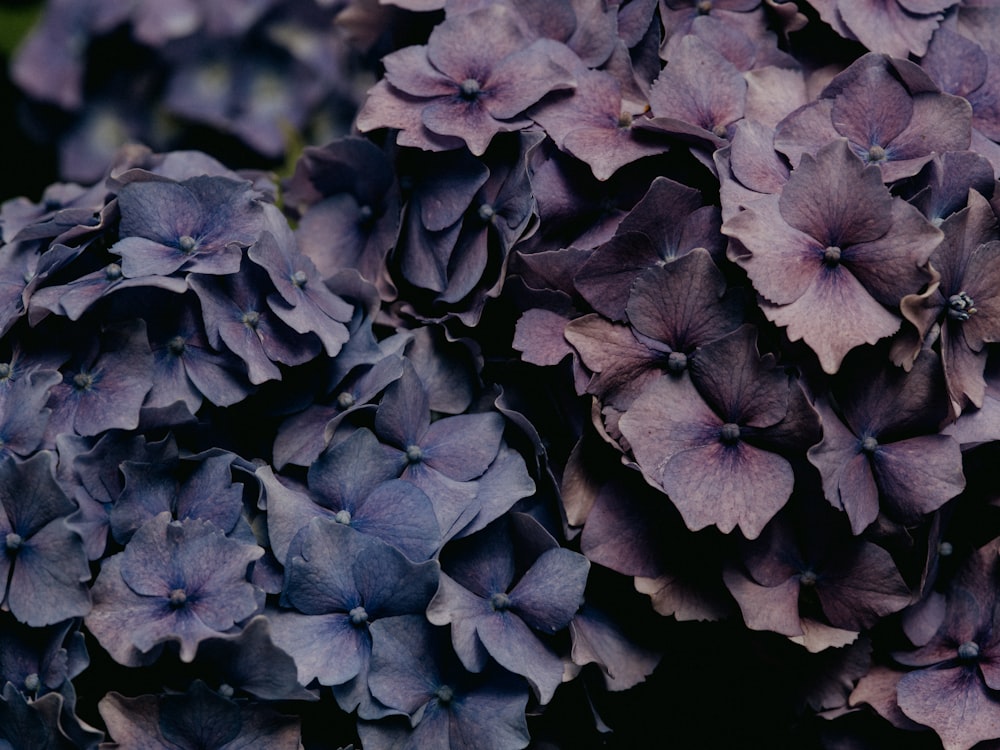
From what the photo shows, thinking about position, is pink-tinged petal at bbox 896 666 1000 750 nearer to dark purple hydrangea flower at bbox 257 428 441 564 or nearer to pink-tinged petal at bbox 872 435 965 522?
pink-tinged petal at bbox 872 435 965 522

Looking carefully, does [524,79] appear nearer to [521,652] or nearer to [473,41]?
[473,41]

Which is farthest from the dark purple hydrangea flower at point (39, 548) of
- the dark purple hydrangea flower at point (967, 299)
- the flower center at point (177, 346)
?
the dark purple hydrangea flower at point (967, 299)

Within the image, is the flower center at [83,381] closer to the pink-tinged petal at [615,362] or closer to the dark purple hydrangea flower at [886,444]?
the pink-tinged petal at [615,362]

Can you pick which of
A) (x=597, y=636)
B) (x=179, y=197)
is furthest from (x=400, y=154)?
(x=597, y=636)

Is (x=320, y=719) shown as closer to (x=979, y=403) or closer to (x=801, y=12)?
(x=979, y=403)

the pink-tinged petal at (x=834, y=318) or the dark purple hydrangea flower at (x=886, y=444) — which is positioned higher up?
the pink-tinged petal at (x=834, y=318)

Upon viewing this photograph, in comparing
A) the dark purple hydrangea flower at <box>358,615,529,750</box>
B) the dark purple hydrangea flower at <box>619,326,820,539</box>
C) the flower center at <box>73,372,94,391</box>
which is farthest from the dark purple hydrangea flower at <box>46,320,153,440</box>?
the dark purple hydrangea flower at <box>619,326,820,539</box>
